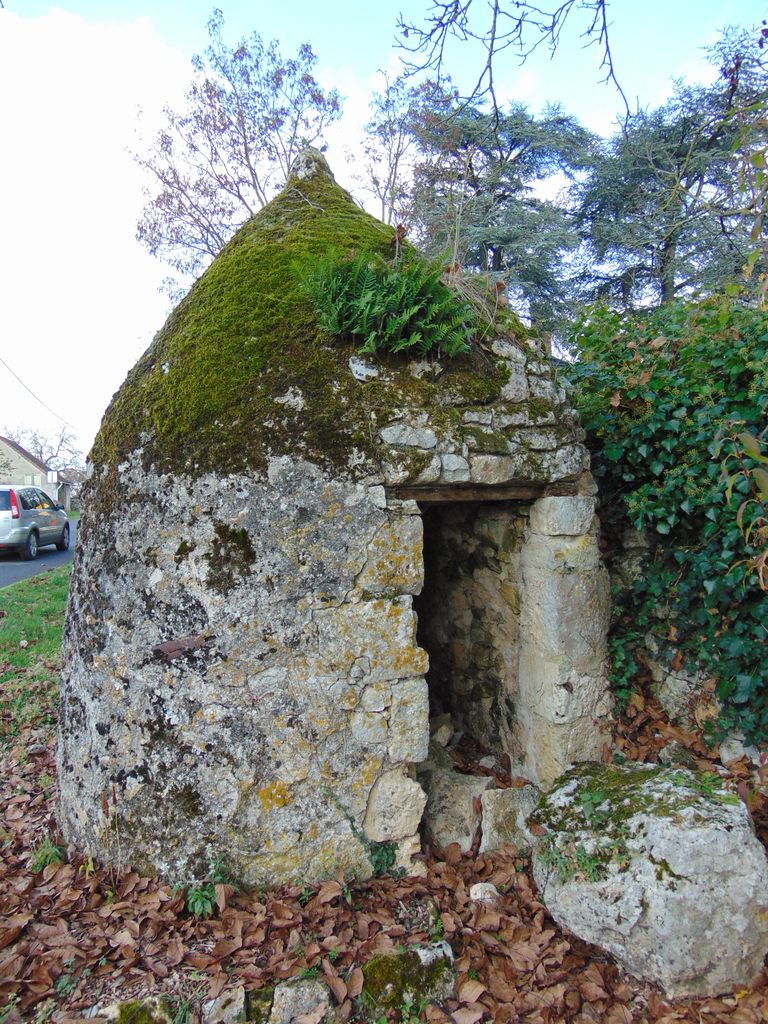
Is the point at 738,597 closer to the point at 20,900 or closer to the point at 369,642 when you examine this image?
the point at 369,642

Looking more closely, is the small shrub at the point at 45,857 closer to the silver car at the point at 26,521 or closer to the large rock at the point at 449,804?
the large rock at the point at 449,804

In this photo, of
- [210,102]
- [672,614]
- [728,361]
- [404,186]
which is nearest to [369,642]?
[672,614]

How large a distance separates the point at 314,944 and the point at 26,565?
12099mm

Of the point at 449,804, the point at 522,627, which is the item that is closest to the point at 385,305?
the point at 522,627

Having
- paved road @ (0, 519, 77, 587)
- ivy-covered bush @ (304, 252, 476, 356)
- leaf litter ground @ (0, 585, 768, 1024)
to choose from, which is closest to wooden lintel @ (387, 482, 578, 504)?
ivy-covered bush @ (304, 252, 476, 356)

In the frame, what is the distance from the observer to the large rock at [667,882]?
235cm

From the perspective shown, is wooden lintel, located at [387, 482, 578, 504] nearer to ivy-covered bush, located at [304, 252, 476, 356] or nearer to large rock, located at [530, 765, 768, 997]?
ivy-covered bush, located at [304, 252, 476, 356]

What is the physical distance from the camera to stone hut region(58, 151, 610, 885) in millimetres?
2789

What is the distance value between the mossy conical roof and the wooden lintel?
0.33 m

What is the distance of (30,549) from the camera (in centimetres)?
1296

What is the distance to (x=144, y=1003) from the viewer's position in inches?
90.0

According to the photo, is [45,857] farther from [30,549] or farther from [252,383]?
[30,549]

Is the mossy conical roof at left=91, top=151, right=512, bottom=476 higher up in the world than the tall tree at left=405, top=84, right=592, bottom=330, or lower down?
lower down

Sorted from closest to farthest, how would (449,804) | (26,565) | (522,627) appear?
(449,804)
(522,627)
(26,565)
